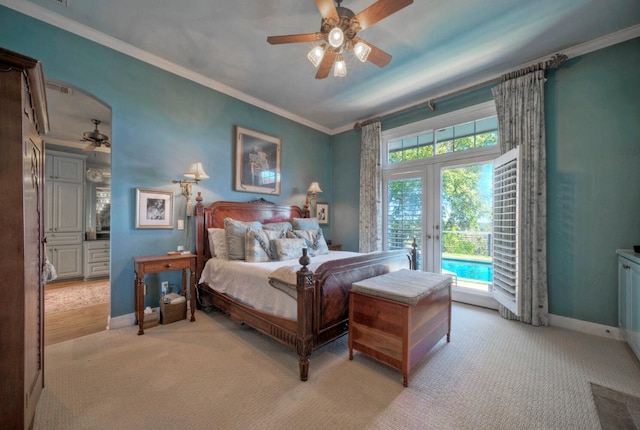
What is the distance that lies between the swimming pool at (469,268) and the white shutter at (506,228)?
353 millimetres

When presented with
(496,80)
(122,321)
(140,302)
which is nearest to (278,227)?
(140,302)

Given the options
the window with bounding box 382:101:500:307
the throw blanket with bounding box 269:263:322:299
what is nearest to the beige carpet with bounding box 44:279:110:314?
the throw blanket with bounding box 269:263:322:299

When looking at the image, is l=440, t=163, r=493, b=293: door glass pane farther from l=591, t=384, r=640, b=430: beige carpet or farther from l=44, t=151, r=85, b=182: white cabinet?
l=44, t=151, r=85, b=182: white cabinet

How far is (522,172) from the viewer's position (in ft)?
9.75

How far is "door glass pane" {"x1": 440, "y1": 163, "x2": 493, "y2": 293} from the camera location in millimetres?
3605

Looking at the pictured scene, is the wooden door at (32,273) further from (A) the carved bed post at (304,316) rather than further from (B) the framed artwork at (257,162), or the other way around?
(B) the framed artwork at (257,162)

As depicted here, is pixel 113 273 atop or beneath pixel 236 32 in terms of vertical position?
beneath

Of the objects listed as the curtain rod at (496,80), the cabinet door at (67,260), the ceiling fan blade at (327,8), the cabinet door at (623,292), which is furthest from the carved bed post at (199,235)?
the cabinet door at (623,292)

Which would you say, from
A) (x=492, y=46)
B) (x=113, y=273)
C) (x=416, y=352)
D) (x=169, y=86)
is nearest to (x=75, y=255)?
(x=113, y=273)

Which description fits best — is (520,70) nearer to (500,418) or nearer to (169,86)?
(500,418)

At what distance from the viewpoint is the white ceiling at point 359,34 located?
2320 mm

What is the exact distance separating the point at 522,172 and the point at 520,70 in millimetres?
1321

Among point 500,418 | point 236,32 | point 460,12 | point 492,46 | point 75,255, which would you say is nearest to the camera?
point 500,418

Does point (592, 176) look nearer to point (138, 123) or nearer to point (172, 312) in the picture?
point (172, 312)
